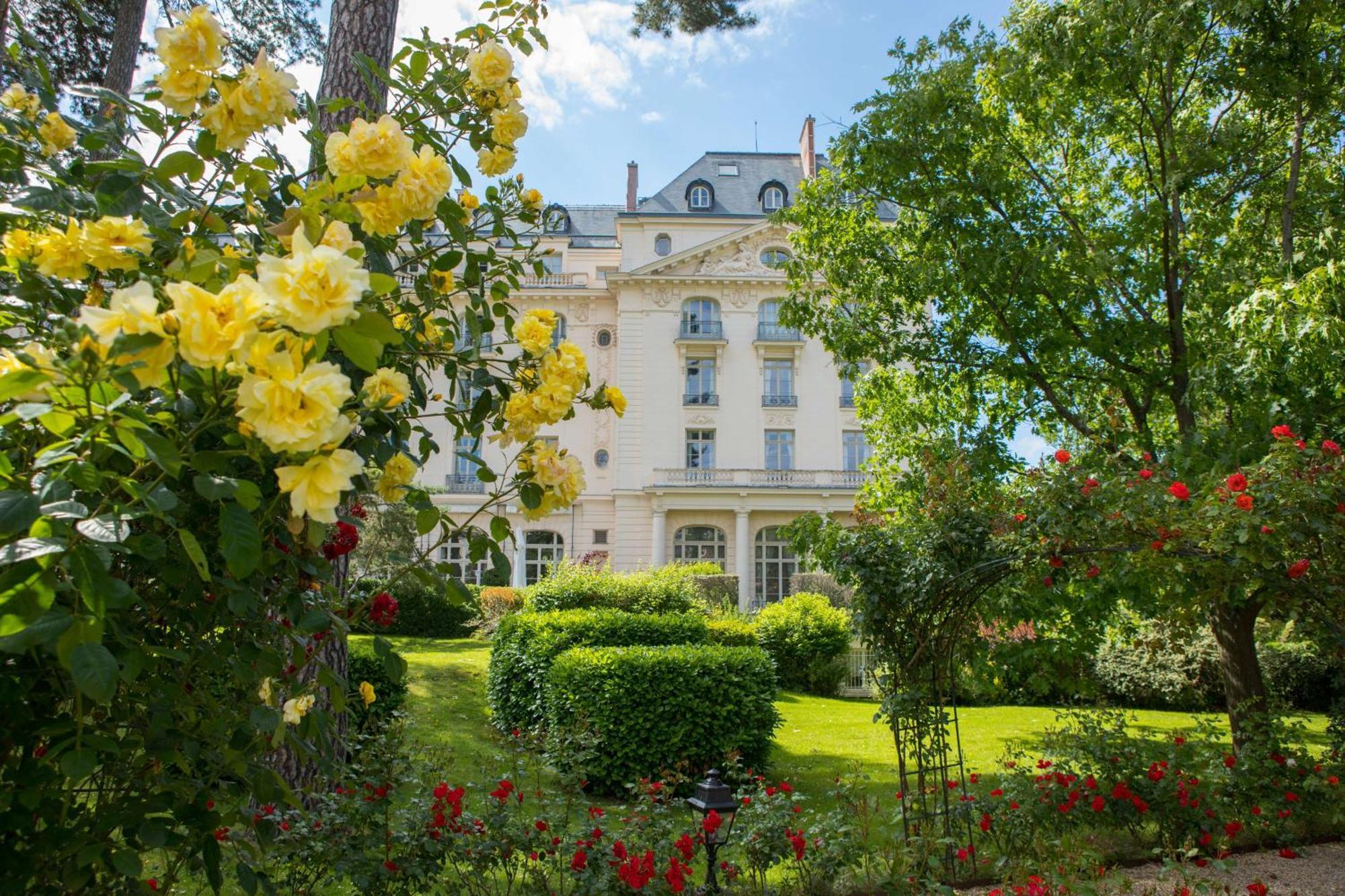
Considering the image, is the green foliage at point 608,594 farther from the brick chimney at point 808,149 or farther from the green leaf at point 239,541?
the brick chimney at point 808,149

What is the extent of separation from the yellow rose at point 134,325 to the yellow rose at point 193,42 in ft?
2.26

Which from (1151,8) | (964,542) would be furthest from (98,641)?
(1151,8)

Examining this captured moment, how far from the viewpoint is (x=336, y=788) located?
496cm

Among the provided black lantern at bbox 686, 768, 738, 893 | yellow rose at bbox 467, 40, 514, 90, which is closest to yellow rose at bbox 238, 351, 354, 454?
yellow rose at bbox 467, 40, 514, 90

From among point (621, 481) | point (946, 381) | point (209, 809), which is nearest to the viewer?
point (209, 809)

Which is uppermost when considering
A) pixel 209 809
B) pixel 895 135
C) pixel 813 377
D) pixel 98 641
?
pixel 813 377

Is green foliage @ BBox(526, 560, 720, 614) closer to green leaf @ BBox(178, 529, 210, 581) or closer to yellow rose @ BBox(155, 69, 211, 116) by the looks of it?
yellow rose @ BBox(155, 69, 211, 116)

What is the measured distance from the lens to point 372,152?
5.48 feet

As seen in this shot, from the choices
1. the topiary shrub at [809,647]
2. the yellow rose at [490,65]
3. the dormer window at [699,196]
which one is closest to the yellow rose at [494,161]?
the yellow rose at [490,65]

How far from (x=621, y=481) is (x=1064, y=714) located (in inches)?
923

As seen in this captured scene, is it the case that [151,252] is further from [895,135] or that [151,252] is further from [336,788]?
[895,135]

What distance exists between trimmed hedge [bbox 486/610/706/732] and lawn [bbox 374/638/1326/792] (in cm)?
41

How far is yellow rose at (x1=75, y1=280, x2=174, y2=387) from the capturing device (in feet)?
3.92

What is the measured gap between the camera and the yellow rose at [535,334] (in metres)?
2.14
